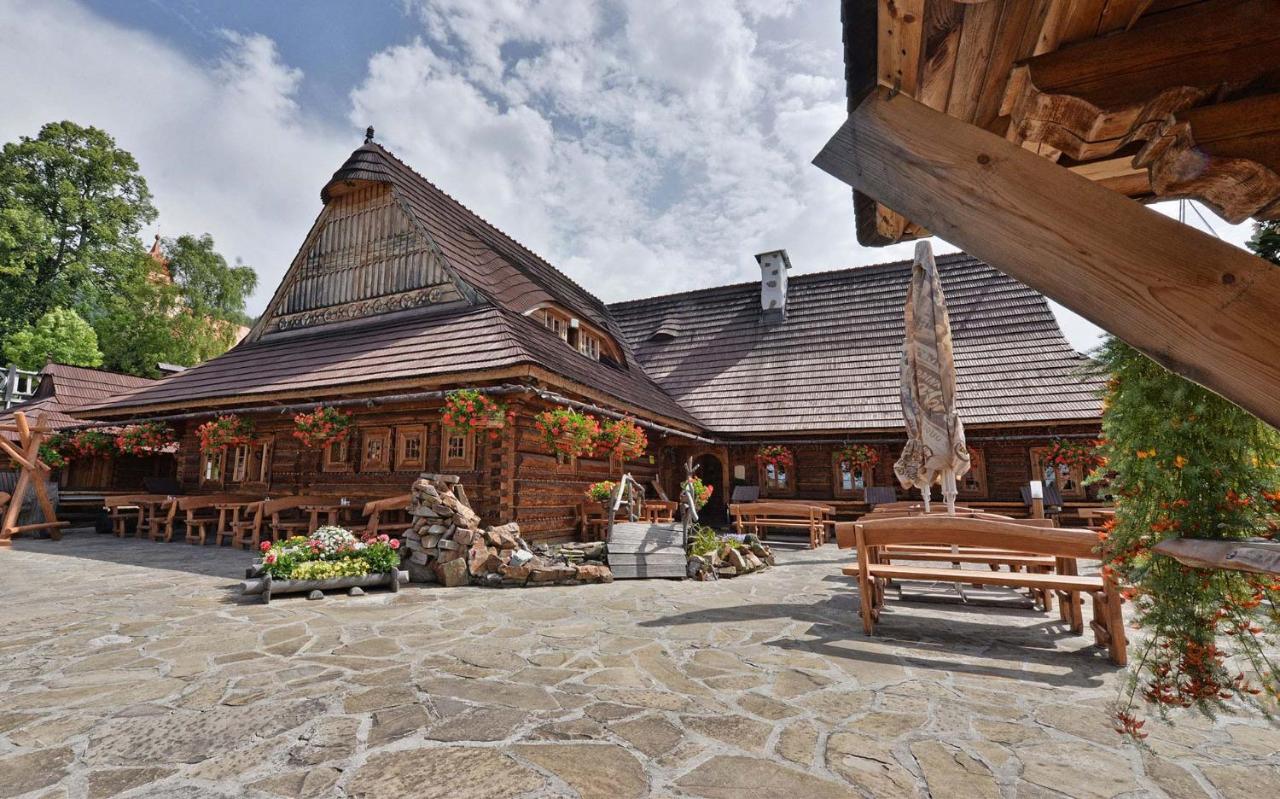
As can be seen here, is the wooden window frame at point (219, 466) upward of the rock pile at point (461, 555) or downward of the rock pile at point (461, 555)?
upward

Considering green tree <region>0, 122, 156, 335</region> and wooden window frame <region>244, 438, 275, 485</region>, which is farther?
green tree <region>0, 122, 156, 335</region>

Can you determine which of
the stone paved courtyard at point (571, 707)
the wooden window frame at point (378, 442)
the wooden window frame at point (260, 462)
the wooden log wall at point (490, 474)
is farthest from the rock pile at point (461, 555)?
the wooden window frame at point (260, 462)

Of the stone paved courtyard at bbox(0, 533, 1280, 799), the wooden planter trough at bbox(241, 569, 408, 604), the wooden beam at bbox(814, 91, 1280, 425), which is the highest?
the wooden beam at bbox(814, 91, 1280, 425)

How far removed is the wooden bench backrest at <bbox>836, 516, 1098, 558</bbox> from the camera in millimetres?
3912

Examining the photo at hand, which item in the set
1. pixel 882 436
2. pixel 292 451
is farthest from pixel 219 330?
pixel 882 436

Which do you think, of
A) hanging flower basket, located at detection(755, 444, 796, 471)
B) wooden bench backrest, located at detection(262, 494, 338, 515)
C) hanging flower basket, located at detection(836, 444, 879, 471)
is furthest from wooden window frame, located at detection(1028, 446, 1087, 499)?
wooden bench backrest, located at detection(262, 494, 338, 515)

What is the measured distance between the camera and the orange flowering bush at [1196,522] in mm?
1978

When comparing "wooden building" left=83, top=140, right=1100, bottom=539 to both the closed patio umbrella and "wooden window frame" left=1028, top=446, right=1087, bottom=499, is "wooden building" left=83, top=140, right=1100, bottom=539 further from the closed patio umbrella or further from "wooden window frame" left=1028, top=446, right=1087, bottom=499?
the closed patio umbrella

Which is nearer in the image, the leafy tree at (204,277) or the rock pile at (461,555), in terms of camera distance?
the rock pile at (461,555)

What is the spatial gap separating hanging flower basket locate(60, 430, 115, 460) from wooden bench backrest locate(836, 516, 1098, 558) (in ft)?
57.0

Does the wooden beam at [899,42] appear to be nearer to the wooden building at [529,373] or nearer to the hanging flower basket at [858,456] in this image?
the wooden building at [529,373]

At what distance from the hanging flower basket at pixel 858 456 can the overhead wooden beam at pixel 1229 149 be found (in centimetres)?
1355

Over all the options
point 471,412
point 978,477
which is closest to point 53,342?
point 471,412

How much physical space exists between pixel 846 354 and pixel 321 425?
13.9 meters
